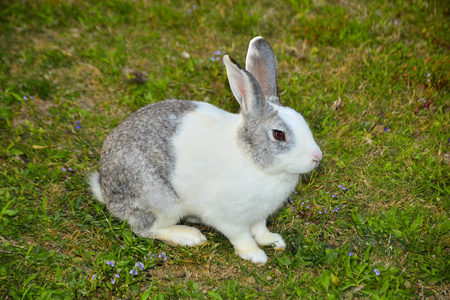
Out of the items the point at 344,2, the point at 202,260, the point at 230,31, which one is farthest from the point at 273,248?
the point at 344,2

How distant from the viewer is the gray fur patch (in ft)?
11.9

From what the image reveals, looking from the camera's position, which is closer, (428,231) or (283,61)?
(428,231)

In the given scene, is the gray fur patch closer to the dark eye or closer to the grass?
the grass

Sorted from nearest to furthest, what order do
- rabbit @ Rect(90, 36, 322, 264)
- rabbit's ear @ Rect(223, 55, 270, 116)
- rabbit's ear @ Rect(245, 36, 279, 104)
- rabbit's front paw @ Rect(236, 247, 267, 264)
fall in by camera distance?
rabbit's ear @ Rect(223, 55, 270, 116), rabbit @ Rect(90, 36, 322, 264), rabbit's ear @ Rect(245, 36, 279, 104), rabbit's front paw @ Rect(236, 247, 267, 264)

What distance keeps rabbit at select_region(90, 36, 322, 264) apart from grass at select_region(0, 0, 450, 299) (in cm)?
25

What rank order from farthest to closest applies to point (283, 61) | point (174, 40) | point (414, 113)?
point (174, 40), point (283, 61), point (414, 113)

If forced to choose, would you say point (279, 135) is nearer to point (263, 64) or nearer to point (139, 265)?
point (263, 64)

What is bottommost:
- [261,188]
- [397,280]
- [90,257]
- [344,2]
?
[90,257]

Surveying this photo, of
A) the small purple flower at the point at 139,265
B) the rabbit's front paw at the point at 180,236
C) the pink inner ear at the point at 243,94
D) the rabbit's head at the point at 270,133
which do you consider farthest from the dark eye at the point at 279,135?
the small purple flower at the point at 139,265

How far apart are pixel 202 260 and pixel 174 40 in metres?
3.59

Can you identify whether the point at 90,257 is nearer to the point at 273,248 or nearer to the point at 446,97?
the point at 273,248

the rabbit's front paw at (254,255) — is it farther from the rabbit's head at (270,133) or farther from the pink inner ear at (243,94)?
the pink inner ear at (243,94)

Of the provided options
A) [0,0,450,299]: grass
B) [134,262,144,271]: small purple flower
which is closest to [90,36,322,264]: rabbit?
[0,0,450,299]: grass

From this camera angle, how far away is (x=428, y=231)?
3748mm
